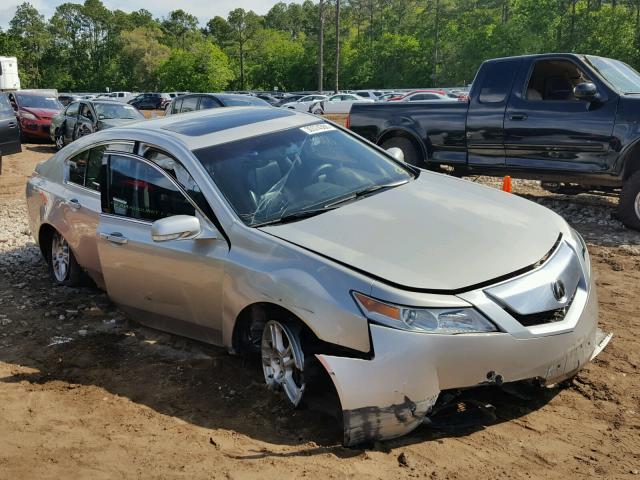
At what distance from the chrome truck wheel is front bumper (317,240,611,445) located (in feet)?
1.08

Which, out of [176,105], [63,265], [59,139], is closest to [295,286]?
[63,265]

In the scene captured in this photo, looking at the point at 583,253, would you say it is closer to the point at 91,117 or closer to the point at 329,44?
the point at 91,117

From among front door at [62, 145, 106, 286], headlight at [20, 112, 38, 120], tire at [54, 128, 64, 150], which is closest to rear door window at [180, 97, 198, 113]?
tire at [54, 128, 64, 150]

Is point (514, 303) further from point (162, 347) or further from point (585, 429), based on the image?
point (162, 347)

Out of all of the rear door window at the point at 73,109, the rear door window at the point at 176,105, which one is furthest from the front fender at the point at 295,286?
the rear door window at the point at 73,109

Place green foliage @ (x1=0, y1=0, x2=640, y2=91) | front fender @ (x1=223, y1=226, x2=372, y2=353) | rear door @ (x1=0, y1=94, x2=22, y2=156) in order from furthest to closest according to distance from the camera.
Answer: green foliage @ (x1=0, y1=0, x2=640, y2=91), rear door @ (x1=0, y1=94, x2=22, y2=156), front fender @ (x1=223, y1=226, x2=372, y2=353)

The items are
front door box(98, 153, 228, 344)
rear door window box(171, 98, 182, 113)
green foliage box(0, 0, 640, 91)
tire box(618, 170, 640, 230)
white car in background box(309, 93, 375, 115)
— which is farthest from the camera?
green foliage box(0, 0, 640, 91)

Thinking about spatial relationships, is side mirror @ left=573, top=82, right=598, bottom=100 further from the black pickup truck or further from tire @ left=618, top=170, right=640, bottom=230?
tire @ left=618, top=170, right=640, bottom=230

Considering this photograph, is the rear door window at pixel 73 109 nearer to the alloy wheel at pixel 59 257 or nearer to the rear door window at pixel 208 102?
the rear door window at pixel 208 102

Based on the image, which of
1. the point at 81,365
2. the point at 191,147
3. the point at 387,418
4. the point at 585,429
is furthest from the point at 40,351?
the point at 585,429

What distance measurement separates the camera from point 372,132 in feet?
32.1

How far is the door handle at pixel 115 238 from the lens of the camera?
4574mm

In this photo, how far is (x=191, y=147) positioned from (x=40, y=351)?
1.93 meters

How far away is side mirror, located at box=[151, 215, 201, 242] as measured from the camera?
152 inches
